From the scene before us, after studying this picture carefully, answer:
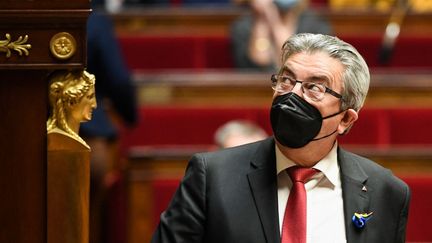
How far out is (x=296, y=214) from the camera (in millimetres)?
1080

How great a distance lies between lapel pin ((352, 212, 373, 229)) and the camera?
1.09 metres

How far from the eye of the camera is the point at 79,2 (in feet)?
3.12

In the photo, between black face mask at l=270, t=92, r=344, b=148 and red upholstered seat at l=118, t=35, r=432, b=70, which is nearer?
black face mask at l=270, t=92, r=344, b=148

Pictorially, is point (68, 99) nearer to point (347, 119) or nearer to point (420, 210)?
point (347, 119)

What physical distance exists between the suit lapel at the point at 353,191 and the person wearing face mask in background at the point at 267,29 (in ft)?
4.96

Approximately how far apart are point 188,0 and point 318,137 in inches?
76.5

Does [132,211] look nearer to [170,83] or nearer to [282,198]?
[170,83]

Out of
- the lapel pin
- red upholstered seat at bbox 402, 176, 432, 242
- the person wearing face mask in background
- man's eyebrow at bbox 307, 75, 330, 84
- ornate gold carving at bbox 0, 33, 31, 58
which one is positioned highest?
ornate gold carving at bbox 0, 33, 31, 58

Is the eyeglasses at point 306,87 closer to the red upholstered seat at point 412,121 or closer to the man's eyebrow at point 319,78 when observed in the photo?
the man's eyebrow at point 319,78

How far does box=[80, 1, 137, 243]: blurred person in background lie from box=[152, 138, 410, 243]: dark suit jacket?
980 mm

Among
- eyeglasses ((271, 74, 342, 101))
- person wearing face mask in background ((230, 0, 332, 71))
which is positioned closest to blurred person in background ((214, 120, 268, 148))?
eyeglasses ((271, 74, 342, 101))

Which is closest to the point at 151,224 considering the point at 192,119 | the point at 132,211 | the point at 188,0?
the point at 132,211

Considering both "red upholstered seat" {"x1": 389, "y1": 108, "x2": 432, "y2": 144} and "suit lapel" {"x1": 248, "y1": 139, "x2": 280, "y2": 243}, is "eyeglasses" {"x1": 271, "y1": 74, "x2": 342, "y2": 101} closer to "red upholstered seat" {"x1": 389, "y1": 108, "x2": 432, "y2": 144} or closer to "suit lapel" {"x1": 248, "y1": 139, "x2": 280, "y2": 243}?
"suit lapel" {"x1": 248, "y1": 139, "x2": 280, "y2": 243}

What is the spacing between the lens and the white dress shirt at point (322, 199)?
1.09 m
